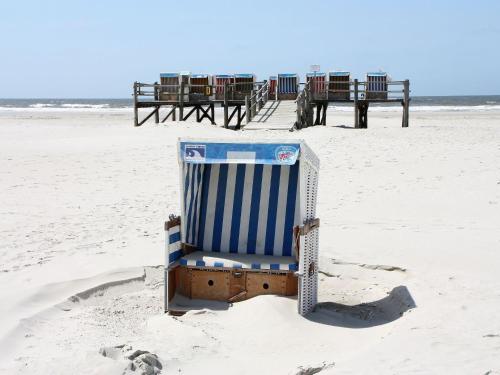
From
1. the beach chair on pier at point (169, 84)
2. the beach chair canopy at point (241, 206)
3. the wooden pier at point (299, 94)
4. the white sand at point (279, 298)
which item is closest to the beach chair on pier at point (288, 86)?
the wooden pier at point (299, 94)

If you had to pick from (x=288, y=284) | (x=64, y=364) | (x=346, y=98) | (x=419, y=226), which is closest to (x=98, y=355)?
(x=64, y=364)

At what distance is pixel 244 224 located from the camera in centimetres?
691

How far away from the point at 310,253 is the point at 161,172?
27.8ft

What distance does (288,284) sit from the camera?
6.31 m

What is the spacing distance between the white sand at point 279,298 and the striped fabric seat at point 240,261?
0.30 metres

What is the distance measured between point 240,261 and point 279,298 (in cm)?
52

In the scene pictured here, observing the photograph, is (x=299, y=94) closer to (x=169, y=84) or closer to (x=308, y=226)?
(x=169, y=84)

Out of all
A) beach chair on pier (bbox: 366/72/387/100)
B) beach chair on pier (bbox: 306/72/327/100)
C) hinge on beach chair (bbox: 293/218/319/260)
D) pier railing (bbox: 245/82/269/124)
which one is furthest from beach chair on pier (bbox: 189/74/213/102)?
hinge on beach chair (bbox: 293/218/319/260)

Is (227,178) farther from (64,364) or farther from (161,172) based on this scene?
(161,172)

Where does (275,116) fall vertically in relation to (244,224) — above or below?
above

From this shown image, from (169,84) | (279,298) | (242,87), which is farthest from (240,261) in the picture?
(169,84)

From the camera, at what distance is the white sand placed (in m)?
4.98

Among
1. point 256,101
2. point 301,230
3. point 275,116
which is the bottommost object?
point 301,230

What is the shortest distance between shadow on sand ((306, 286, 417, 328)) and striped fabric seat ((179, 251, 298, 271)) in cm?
50
